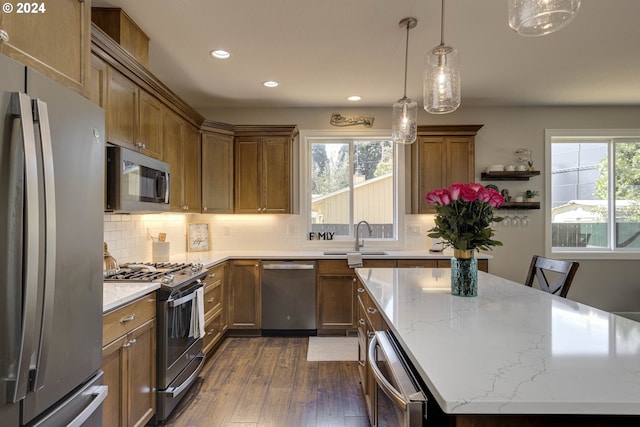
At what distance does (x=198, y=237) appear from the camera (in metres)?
4.14

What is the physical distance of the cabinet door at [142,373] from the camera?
5.99ft

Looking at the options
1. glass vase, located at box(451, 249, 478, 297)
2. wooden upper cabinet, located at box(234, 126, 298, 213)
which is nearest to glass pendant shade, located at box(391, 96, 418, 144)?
glass vase, located at box(451, 249, 478, 297)

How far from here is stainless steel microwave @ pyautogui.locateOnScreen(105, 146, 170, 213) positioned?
2057mm

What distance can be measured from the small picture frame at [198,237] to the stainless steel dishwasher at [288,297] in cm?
98

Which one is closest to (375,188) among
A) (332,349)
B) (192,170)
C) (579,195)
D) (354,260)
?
(354,260)

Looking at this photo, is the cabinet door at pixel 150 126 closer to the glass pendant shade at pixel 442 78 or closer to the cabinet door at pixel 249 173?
the cabinet door at pixel 249 173

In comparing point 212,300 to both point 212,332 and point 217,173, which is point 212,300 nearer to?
point 212,332

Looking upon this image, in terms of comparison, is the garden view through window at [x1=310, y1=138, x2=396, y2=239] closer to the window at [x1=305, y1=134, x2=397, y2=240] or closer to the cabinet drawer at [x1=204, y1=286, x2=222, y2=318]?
the window at [x1=305, y1=134, x2=397, y2=240]

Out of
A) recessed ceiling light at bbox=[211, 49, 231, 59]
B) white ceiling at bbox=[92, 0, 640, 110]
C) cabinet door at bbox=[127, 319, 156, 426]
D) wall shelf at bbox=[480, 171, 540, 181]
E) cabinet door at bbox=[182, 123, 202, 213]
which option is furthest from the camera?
wall shelf at bbox=[480, 171, 540, 181]

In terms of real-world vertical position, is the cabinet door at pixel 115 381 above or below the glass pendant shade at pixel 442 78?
below

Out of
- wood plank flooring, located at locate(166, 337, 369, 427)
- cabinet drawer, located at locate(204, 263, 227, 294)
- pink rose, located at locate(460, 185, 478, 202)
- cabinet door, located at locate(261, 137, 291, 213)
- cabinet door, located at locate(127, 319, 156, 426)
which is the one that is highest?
cabinet door, located at locate(261, 137, 291, 213)

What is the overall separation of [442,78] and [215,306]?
280 centimetres

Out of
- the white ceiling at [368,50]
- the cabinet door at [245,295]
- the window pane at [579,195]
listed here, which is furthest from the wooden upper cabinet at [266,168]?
the window pane at [579,195]

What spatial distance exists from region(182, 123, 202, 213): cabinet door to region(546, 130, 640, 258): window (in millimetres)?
4380
